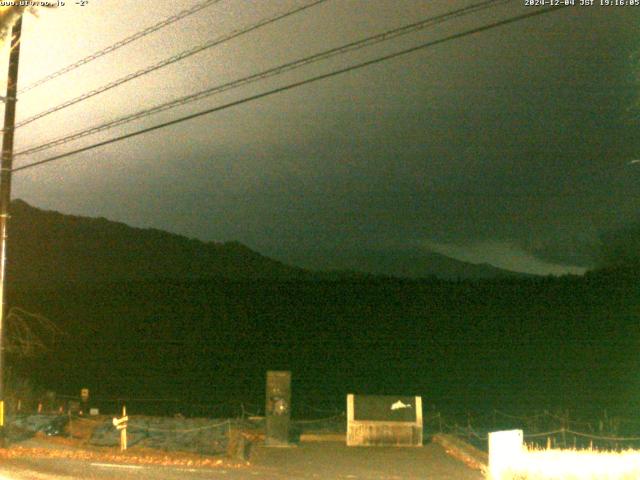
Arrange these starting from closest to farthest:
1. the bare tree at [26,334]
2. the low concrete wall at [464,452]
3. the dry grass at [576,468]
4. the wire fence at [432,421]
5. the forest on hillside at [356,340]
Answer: the dry grass at [576,468], the low concrete wall at [464,452], the wire fence at [432,421], the bare tree at [26,334], the forest on hillside at [356,340]

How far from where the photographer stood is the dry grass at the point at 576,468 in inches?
494

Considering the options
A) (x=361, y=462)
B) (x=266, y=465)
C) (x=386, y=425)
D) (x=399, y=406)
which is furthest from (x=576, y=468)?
(x=399, y=406)

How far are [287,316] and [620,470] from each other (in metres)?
36.2

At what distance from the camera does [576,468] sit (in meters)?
12.9

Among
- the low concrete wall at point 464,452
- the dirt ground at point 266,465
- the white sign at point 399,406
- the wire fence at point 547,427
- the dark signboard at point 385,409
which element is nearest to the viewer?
the dirt ground at point 266,465

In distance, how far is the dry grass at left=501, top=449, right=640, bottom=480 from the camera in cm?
1255

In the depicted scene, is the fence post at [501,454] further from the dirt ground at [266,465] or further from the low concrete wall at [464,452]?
the dirt ground at [266,465]

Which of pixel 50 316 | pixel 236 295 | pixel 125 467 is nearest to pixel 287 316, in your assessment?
pixel 236 295

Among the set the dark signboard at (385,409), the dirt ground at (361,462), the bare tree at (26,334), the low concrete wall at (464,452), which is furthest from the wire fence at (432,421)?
the dirt ground at (361,462)

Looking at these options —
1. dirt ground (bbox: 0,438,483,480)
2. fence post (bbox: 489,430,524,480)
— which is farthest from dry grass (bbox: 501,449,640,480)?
dirt ground (bbox: 0,438,483,480)

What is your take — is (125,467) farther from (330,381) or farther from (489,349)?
(489,349)

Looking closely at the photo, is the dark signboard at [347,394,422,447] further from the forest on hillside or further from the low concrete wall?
the forest on hillside

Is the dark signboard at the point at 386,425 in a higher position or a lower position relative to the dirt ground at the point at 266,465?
higher

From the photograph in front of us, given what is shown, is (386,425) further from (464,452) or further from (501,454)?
(501,454)
